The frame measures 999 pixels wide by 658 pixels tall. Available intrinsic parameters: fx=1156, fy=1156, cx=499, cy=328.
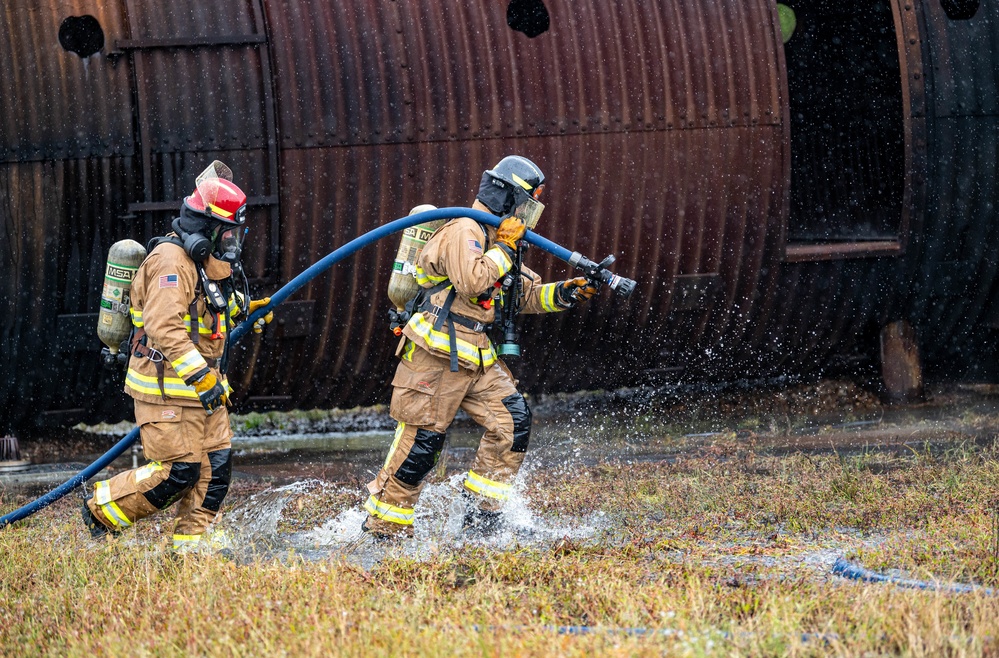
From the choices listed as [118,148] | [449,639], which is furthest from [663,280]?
[449,639]

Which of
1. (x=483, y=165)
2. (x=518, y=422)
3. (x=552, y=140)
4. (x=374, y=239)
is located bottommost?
(x=518, y=422)

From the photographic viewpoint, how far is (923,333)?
8.67 m

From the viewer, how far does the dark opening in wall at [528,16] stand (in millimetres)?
7777

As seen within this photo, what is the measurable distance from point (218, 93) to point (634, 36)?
8.87 ft

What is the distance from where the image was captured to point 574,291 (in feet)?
19.6

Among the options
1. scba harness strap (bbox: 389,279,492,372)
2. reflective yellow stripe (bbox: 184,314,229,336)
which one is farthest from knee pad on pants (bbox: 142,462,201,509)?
scba harness strap (bbox: 389,279,492,372)

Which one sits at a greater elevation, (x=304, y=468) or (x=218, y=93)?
(x=218, y=93)

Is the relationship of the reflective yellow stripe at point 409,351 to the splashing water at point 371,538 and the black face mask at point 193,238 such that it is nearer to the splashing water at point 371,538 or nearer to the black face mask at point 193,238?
the splashing water at point 371,538

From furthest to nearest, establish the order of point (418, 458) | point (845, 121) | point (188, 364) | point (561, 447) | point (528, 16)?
point (845, 121), point (561, 447), point (528, 16), point (418, 458), point (188, 364)

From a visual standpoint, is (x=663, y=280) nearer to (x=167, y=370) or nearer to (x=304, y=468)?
(x=304, y=468)

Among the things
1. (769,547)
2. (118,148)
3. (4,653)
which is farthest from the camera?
(118,148)

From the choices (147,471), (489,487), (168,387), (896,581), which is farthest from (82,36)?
(896,581)

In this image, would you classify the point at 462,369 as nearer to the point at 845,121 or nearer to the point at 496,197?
the point at 496,197

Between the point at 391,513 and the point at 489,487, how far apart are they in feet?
1.70
